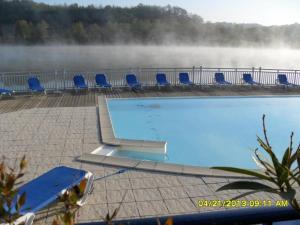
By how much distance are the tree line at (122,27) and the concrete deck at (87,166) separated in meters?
33.0

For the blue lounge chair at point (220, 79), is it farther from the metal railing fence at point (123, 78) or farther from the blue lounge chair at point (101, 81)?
the blue lounge chair at point (101, 81)

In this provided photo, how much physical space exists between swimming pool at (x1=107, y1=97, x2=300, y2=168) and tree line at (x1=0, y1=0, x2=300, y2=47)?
32.5m

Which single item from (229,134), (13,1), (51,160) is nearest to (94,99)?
(229,134)

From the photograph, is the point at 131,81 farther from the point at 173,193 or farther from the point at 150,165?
the point at 173,193

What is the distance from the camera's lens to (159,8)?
48.7 metres

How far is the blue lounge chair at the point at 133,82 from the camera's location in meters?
13.2

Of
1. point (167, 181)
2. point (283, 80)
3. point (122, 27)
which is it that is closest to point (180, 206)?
point (167, 181)

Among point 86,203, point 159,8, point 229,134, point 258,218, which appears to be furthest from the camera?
point 159,8

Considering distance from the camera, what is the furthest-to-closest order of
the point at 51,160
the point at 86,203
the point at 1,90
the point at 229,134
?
the point at 1,90 < the point at 229,134 < the point at 51,160 < the point at 86,203

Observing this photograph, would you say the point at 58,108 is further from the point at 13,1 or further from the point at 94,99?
the point at 13,1

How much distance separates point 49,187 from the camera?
407cm

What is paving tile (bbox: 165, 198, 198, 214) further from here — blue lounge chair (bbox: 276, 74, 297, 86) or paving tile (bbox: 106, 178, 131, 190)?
blue lounge chair (bbox: 276, 74, 297, 86)

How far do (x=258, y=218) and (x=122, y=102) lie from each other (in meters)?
10.4

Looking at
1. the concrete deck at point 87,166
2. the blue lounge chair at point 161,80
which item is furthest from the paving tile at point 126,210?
the blue lounge chair at point 161,80
